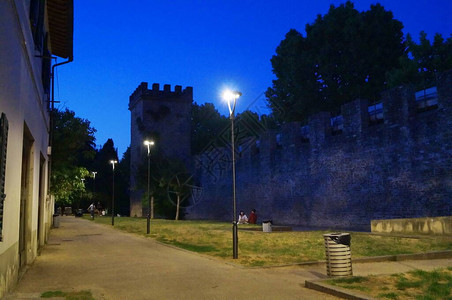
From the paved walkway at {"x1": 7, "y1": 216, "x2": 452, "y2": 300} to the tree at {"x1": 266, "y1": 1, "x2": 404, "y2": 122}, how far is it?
3363 cm

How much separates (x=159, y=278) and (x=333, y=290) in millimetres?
3735

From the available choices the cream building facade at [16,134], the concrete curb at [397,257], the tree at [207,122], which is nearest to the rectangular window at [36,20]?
the cream building facade at [16,134]

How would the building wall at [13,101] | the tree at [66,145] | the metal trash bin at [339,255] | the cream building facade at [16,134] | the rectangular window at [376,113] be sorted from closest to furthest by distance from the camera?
the cream building facade at [16,134] → the building wall at [13,101] → the metal trash bin at [339,255] → the tree at [66,145] → the rectangular window at [376,113]

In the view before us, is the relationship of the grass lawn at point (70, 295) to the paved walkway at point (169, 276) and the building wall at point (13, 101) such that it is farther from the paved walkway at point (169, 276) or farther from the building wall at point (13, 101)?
the building wall at point (13, 101)

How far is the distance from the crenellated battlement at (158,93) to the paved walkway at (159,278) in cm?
4575

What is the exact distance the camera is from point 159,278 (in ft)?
29.8

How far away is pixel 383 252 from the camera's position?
41.5 feet

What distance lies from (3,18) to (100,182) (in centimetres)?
6797

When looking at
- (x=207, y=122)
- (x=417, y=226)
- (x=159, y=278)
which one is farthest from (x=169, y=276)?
(x=207, y=122)

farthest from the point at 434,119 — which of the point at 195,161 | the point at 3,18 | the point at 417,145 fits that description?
the point at 195,161

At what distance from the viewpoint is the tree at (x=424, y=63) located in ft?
119

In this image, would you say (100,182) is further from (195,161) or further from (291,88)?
(291,88)

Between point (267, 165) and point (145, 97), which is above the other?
point (145, 97)

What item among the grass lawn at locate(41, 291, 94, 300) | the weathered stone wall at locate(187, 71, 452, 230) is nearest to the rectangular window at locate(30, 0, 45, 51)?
the grass lawn at locate(41, 291, 94, 300)
